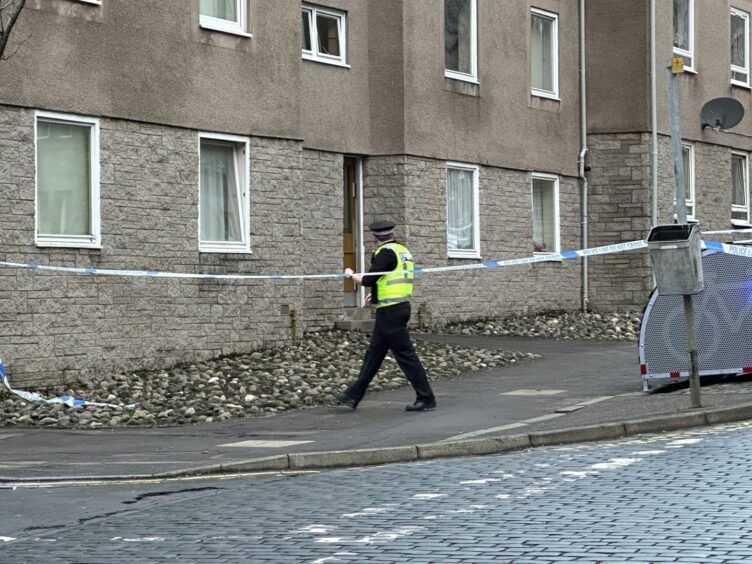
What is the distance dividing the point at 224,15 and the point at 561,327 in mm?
8903

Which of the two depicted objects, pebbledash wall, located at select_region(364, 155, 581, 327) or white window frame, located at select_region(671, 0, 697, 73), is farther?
white window frame, located at select_region(671, 0, 697, 73)

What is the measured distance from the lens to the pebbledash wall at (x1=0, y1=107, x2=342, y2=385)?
17078 mm

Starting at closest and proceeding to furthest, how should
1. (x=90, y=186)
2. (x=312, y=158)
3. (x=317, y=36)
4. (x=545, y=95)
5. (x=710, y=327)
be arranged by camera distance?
1. (x=710, y=327)
2. (x=90, y=186)
3. (x=312, y=158)
4. (x=317, y=36)
5. (x=545, y=95)

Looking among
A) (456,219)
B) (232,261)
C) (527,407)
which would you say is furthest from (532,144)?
(527,407)

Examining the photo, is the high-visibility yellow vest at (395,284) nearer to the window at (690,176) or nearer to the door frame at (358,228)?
the door frame at (358,228)

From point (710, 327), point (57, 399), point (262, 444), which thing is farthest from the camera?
point (57, 399)

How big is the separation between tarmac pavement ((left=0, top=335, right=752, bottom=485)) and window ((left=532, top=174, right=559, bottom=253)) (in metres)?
10.9

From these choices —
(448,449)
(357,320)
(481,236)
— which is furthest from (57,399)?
(481,236)

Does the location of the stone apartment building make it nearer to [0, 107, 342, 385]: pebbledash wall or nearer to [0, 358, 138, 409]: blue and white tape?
[0, 107, 342, 385]: pebbledash wall

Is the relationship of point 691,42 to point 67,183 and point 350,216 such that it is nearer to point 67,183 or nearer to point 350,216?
point 350,216

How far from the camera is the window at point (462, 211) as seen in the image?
1001 inches

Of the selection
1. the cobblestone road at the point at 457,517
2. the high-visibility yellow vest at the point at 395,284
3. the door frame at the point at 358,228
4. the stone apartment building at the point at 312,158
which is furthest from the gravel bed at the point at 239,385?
the cobblestone road at the point at 457,517

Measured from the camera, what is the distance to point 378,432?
13.2 meters

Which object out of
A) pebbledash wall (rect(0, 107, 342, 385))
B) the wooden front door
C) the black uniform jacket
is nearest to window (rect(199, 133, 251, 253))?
pebbledash wall (rect(0, 107, 342, 385))
